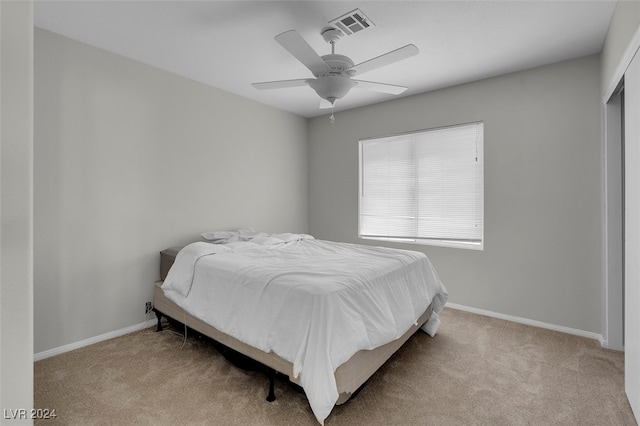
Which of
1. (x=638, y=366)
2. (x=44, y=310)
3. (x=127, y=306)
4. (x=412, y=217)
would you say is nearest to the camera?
(x=638, y=366)

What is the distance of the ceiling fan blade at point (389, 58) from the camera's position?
6.59 feet

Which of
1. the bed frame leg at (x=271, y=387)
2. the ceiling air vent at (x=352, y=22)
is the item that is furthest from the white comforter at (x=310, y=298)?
the ceiling air vent at (x=352, y=22)

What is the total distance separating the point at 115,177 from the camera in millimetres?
2865

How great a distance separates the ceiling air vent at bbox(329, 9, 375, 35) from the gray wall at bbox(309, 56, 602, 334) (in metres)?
1.74

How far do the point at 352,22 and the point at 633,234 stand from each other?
7.31ft

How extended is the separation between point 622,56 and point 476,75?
1.43 meters

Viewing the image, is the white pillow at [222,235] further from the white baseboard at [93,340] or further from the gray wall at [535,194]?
the gray wall at [535,194]

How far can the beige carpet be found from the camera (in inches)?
70.4

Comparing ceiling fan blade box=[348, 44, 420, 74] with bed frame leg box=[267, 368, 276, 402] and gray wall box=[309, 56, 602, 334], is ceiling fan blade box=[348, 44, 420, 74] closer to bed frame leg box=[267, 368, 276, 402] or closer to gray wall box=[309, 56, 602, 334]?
gray wall box=[309, 56, 602, 334]

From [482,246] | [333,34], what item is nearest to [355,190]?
[482,246]

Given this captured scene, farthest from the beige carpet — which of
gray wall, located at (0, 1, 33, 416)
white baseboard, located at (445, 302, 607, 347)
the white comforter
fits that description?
gray wall, located at (0, 1, 33, 416)

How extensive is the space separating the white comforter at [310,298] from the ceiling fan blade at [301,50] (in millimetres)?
1438

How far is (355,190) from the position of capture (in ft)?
14.7

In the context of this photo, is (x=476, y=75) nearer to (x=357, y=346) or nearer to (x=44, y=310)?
(x=357, y=346)
